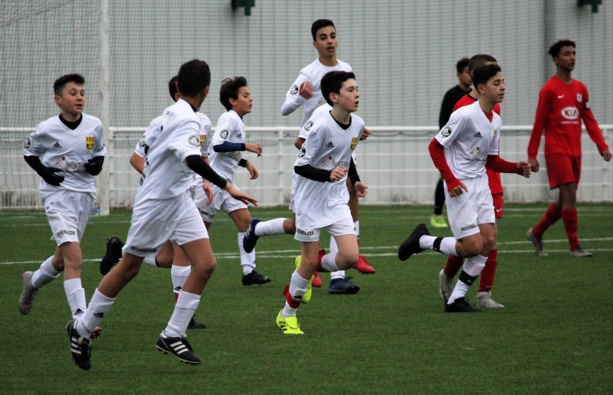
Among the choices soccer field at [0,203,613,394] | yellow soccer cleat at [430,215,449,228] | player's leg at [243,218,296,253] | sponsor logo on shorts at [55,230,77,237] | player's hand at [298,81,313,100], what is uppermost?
player's hand at [298,81,313,100]

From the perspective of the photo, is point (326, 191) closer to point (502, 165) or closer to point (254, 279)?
point (502, 165)

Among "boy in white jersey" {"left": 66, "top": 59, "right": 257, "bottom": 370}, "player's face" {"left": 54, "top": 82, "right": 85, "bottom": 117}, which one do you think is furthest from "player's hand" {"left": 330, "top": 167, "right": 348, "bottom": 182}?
Answer: "player's face" {"left": 54, "top": 82, "right": 85, "bottom": 117}

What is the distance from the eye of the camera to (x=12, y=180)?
17641 millimetres

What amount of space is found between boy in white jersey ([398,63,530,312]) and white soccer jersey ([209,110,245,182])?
98.3 inches

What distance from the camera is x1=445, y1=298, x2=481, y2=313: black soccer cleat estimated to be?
27.7 feet

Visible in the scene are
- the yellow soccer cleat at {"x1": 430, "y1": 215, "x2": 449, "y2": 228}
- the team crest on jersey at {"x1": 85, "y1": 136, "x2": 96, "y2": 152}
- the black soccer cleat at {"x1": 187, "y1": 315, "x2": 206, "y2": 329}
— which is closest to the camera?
the black soccer cleat at {"x1": 187, "y1": 315, "x2": 206, "y2": 329}

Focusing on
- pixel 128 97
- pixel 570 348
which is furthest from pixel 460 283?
pixel 128 97

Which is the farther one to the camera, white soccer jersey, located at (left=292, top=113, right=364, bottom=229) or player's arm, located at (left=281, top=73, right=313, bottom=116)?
player's arm, located at (left=281, top=73, right=313, bottom=116)

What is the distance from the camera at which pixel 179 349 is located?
6027 millimetres

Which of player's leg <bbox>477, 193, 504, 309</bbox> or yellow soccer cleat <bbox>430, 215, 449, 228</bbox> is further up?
yellow soccer cleat <bbox>430, 215, 449, 228</bbox>

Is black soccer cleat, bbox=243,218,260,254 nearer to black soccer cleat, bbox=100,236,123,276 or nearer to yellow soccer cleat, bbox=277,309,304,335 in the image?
black soccer cleat, bbox=100,236,123,276

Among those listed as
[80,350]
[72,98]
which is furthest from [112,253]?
[80,350]

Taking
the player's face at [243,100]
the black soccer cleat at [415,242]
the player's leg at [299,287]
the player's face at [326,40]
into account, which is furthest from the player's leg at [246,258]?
the player's leg at [299,287]

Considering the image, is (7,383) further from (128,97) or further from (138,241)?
(128,97)
